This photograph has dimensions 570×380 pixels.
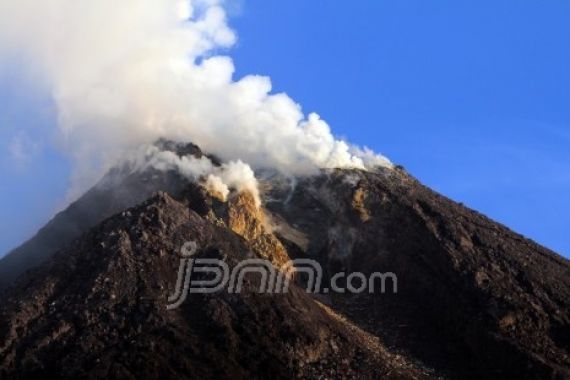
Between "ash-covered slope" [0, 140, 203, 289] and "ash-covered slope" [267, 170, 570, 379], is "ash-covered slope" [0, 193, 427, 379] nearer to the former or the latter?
"ash-covered slope" [267, 170, 570, 379]

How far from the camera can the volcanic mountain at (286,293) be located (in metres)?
63.9

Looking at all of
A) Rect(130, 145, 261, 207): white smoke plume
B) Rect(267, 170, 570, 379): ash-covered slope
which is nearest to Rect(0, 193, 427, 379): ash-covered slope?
Rect(267, 170, 570, 379): ash-covered slope

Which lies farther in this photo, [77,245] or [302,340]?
[77,245]

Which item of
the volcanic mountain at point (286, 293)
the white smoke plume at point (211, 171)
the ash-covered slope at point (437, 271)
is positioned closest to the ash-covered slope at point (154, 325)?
the volcanic mountain at point (286, 293)

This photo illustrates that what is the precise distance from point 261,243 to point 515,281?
19845 millimetres

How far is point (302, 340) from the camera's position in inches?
2616

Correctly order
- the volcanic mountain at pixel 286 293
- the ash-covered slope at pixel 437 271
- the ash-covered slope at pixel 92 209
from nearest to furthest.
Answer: the volcanic mountain at pixel 286 293
the ash-covered slope at pixel 437 271
the ash-covered slope at pixel 92 209

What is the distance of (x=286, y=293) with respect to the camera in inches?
2817

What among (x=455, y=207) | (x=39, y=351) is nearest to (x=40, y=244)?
(x=39, y=351)

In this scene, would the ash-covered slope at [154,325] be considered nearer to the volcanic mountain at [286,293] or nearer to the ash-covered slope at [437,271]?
the volcanic mountain at [286,293]

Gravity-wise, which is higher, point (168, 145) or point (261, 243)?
point (168, 145)

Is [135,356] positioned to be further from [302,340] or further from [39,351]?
[302,340]

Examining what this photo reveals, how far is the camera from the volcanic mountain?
63938mm

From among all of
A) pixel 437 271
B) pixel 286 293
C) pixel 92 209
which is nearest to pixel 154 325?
pixel 286 293
